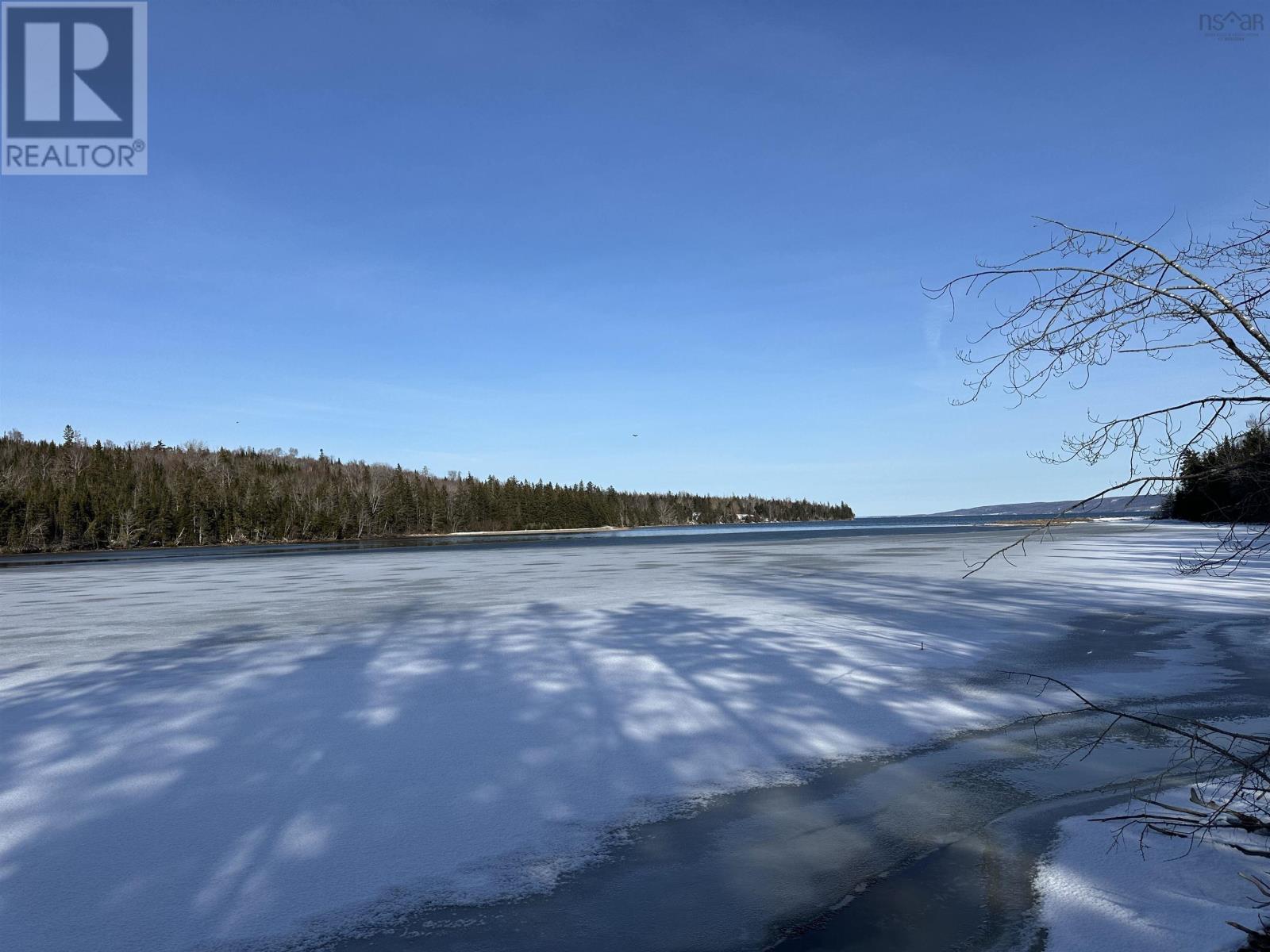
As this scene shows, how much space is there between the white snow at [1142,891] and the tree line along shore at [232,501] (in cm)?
8548

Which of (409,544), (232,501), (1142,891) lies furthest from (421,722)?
(232,501)

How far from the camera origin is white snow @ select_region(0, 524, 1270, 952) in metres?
3.20

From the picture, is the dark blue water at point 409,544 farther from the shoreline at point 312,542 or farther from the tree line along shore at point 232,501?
the tree line along shore at point 232,501

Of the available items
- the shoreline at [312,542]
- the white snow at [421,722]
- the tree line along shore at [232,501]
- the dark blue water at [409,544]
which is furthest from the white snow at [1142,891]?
the tree line along shore at [232,501]

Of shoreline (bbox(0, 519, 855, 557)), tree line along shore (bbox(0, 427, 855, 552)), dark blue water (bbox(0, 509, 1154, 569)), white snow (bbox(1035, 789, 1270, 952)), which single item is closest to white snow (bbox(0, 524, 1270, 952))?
white snow (bbox(1035, 789, 1270, 952))

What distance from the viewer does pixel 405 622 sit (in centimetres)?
986

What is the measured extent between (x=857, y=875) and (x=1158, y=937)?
108 cm

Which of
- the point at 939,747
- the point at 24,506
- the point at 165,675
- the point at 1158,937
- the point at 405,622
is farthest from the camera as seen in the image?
the point at 24,506

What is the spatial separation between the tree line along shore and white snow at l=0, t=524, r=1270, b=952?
72265 millimetres

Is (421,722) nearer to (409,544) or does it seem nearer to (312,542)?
(409,544)

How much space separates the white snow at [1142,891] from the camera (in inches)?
106

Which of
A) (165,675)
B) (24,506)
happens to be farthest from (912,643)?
(24,506)

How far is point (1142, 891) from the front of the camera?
302cm

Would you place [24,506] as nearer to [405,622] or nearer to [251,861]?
[405,622]
